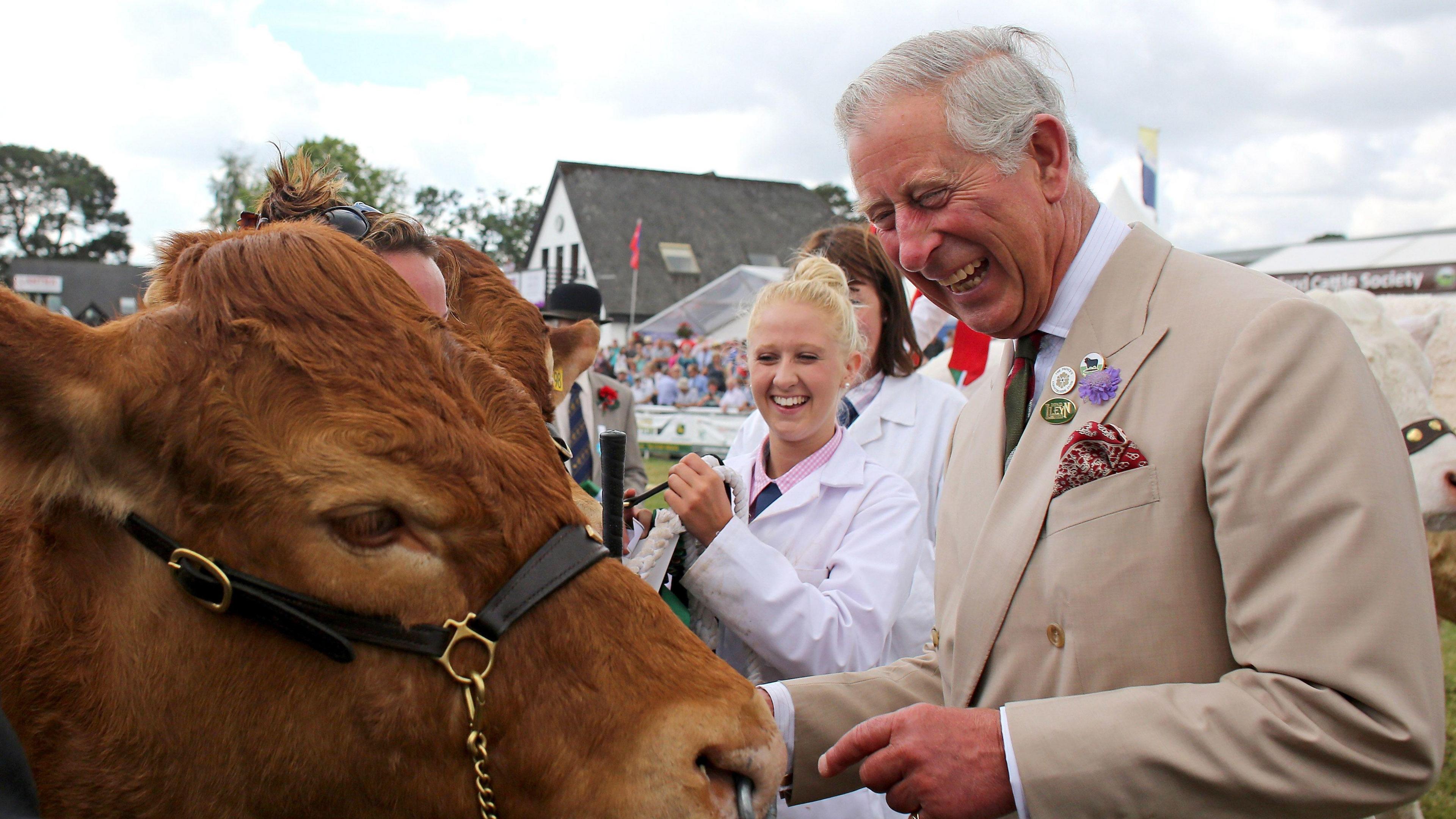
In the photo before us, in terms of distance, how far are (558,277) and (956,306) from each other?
40149 millimetres

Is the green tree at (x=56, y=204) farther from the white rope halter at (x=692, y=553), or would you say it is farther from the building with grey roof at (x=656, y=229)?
the white rope halter at (x=692, y=553)

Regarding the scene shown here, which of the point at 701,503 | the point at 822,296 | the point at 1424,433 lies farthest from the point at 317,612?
the point at 1424,433

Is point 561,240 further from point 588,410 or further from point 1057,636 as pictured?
point 1057,636

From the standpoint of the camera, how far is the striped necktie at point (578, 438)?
6.31 metres

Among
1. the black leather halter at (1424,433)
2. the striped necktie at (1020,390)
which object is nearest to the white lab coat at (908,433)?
the striped necktie at (1020,390)

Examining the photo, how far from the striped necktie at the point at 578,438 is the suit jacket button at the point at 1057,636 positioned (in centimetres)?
475

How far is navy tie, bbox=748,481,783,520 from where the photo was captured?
3199mm

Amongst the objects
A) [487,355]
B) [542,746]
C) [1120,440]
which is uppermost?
[487,355]

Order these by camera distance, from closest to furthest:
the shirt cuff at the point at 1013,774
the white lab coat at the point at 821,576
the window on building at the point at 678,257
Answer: the shirt cuff at the point at 1013,774 < the white lab coat at the point at 821,576 < the window on building at the point at 678,257

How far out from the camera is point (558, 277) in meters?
41.1

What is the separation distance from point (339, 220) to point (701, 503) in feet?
4.18

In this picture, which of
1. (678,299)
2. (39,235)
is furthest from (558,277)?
(39,235)

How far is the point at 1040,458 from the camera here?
1948mm

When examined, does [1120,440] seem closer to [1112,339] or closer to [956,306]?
[1112,339]
